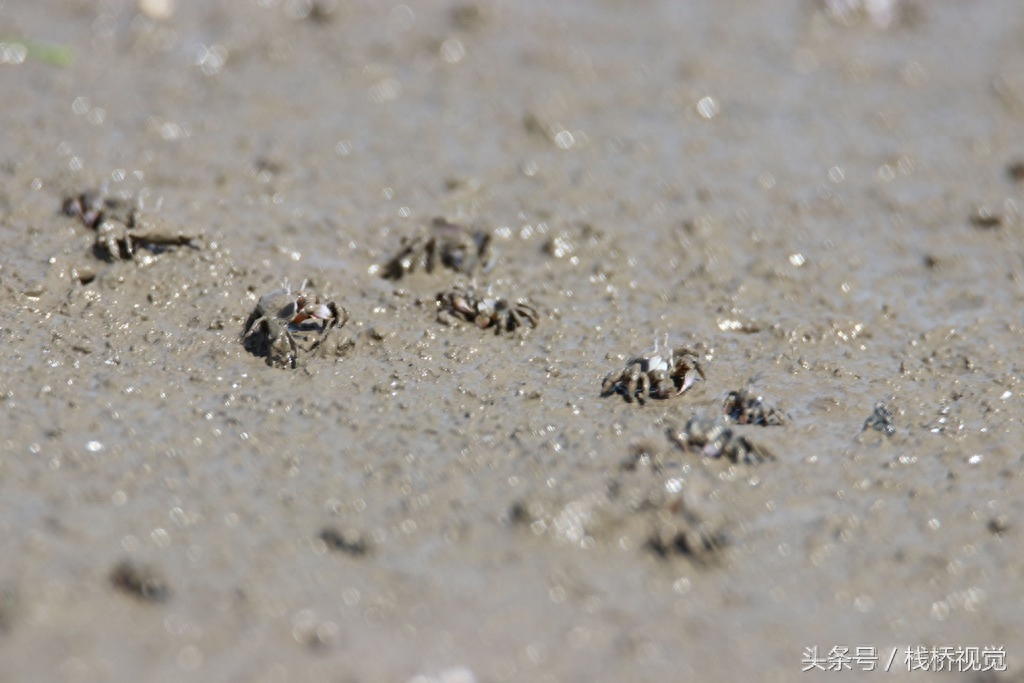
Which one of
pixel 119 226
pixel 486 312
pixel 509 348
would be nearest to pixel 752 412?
pixel 509 348

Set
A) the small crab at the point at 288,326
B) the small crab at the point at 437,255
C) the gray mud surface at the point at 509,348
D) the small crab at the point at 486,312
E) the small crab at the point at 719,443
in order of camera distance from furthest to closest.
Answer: the small crab at the point at 437,255, the small crab at the point at 486,312, the small crab at the point at 288,326, the small crab at the point at 719,443, the gray mud surface at the point at 509,348

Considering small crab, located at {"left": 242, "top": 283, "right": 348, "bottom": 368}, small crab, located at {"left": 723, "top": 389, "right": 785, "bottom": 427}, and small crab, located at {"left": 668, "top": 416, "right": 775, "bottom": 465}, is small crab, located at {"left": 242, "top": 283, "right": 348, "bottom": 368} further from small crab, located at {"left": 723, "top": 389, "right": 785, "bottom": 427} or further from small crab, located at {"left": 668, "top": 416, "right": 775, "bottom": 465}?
small crab, located at {"left": 723, "top": 389, "right": 785, "bottom": 427}

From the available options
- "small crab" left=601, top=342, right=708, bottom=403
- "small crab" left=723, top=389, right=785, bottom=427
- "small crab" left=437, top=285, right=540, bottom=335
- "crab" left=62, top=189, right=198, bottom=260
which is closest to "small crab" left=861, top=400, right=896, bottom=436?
"small crab" left=723, top=389, right=785, bottom=427

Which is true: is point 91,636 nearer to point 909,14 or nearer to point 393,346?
point 393,346

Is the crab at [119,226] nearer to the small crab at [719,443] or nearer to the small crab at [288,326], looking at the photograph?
the small crab at [288,326]

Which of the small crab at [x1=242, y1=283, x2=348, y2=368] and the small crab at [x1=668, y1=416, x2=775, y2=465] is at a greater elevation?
the small crab at [x1=668, y1=416, x2=775, y2=465]

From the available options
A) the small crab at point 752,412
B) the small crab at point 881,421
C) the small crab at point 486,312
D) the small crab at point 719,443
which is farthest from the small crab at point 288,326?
the small crab at point 881,421

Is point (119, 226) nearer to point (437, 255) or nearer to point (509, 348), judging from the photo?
point (437, 255)
